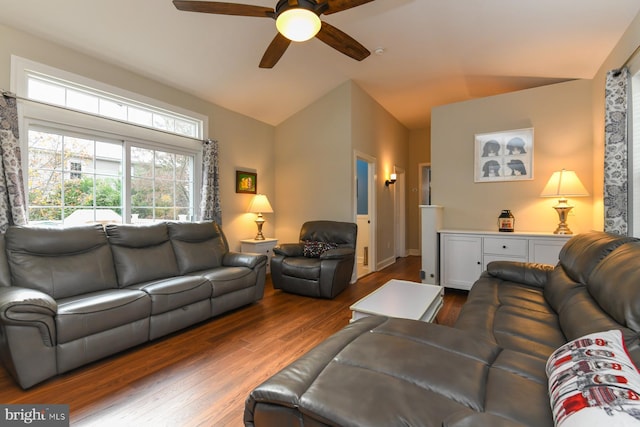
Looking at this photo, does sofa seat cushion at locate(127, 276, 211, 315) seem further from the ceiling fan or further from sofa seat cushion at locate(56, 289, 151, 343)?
the ceiling fan

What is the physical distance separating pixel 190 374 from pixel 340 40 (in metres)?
2.71

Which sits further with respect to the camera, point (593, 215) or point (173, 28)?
point (593, 215)

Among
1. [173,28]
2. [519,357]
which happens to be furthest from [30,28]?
[519,357]

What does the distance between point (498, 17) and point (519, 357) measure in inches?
120

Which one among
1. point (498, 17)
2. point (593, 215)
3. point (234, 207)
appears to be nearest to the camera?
point (498, 17)

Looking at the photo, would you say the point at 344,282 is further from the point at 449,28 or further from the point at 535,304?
the point at 449,28

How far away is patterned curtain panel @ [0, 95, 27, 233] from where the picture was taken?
2.35 meters

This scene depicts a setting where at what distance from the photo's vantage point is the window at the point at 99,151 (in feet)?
8.75

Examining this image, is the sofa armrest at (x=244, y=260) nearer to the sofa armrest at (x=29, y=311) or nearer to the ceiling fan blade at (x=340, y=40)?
the sofa armrest at (x=29, y=311)

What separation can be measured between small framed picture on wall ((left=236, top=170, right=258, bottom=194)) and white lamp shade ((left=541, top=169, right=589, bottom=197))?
13.0 feet

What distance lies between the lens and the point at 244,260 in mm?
3383

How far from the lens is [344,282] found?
3.92 m

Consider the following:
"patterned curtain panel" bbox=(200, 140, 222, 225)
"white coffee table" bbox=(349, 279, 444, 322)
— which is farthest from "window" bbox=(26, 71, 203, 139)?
"white coffee table" bbox=(349, 279, 444, 322)

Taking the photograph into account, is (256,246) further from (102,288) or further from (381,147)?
(381,147)
